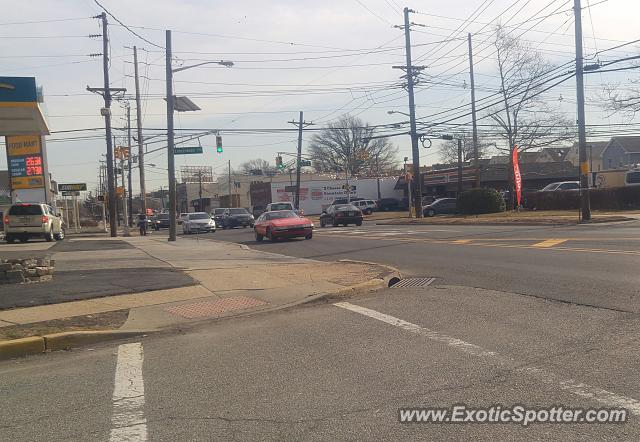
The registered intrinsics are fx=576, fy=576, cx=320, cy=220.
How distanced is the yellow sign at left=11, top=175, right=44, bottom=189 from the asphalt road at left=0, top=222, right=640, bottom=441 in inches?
1753

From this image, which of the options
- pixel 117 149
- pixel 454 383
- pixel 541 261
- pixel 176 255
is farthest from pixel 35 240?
pixel 454 383

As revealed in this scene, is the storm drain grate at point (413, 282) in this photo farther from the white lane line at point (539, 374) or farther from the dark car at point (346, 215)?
the dark car at point (346, 215)

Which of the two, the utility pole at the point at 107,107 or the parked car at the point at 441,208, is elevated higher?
the utility pole at the point at 107,107

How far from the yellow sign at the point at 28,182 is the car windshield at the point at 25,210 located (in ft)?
79.0

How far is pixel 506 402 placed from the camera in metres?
4.71

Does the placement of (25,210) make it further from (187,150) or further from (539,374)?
(539,374)

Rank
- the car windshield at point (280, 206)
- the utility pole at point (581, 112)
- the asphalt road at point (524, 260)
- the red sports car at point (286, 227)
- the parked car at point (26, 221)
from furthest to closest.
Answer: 1. the car windshield at point (280, 206)
2. the utility pole at point (581, 112)
3. the red sports car at point (286, 227)
4. the parked car at point (26, 221)
5. the asphalt road at point (524, 260)

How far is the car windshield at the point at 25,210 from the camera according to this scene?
25328 mm

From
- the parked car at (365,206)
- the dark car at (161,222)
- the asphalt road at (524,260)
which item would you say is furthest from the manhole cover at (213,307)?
the parked car at (365,206)

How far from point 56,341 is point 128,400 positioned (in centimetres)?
267

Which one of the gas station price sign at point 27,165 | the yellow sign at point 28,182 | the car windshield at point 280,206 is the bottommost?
the car windshield at point 280,206

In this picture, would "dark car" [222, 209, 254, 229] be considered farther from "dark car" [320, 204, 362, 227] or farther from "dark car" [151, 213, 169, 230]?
"dark car" [320, 204, 362, 227]

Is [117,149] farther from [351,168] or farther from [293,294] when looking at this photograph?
[351,168]

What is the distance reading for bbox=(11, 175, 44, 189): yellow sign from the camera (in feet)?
155
